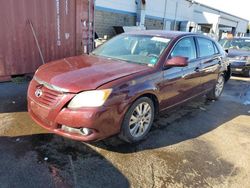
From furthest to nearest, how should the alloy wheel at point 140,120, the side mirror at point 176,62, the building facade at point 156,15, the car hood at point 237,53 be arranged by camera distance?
the building facade at point 156,15
the car hood at point 237,53
the side mirror at point 176,62
the alloy wheel at point 140,120

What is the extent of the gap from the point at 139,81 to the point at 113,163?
3.78ft

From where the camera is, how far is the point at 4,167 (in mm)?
2963

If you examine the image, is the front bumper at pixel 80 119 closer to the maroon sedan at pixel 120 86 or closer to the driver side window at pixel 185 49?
the maroon sedan at pixel 120 86

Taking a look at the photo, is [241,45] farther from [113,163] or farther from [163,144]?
[113,163]

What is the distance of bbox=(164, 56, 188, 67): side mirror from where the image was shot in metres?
3.88

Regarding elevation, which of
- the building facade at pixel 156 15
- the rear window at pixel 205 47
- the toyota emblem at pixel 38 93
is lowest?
the toyota emblem at pixel 38 93

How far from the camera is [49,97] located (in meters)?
3.22

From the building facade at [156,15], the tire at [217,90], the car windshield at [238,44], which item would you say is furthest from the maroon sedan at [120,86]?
the building facade at [156,15]

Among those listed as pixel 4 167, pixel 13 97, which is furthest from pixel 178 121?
pixel 13 97

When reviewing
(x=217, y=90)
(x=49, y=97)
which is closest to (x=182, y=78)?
(x=49, y=97)

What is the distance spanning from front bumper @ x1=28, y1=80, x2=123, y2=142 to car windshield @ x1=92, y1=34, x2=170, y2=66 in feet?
3.92

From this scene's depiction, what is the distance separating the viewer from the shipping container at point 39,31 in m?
6.17

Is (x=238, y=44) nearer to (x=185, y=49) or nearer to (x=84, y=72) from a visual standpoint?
(x=185, y=49)

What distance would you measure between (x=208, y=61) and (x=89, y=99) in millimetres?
3259
